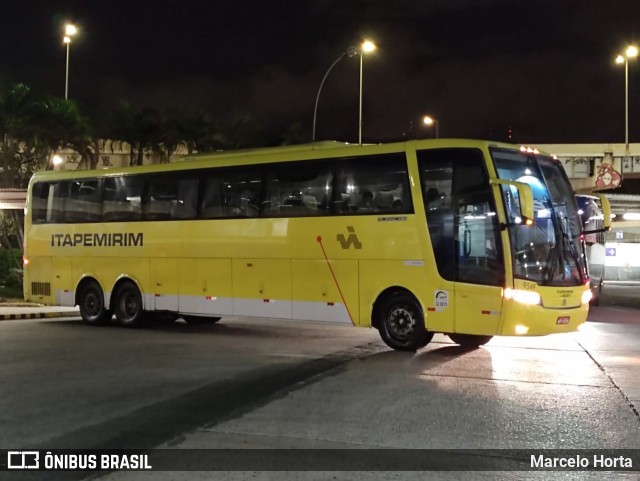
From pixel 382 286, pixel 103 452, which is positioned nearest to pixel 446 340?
pixel 382 286

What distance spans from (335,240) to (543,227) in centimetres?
374

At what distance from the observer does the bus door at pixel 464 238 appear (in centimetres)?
1099

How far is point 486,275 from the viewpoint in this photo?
11.1 meters

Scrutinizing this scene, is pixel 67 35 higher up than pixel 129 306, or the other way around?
pixel 67 35

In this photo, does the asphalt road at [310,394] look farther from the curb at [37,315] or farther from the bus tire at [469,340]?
the curb at [37,315]

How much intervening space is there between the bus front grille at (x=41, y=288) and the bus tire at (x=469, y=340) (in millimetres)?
10503

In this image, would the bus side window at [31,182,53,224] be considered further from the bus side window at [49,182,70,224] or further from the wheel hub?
the wheel hub

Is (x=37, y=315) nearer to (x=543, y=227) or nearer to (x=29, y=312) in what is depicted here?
(x=29, y=312)

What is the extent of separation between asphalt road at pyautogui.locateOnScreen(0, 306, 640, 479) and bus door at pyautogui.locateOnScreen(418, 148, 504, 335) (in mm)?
772

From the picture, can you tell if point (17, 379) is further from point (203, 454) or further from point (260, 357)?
point (203, 454)

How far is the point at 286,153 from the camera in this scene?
13.8 m

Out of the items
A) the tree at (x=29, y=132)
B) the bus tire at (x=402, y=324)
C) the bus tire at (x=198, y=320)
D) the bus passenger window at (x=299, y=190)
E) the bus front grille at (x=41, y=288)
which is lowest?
the bus tire at (x=198, y=320)

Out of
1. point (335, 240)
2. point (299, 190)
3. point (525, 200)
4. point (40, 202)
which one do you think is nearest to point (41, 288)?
point (40, 202)

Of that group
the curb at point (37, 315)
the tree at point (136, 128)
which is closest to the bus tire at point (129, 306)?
the curb at point (37, 315)
